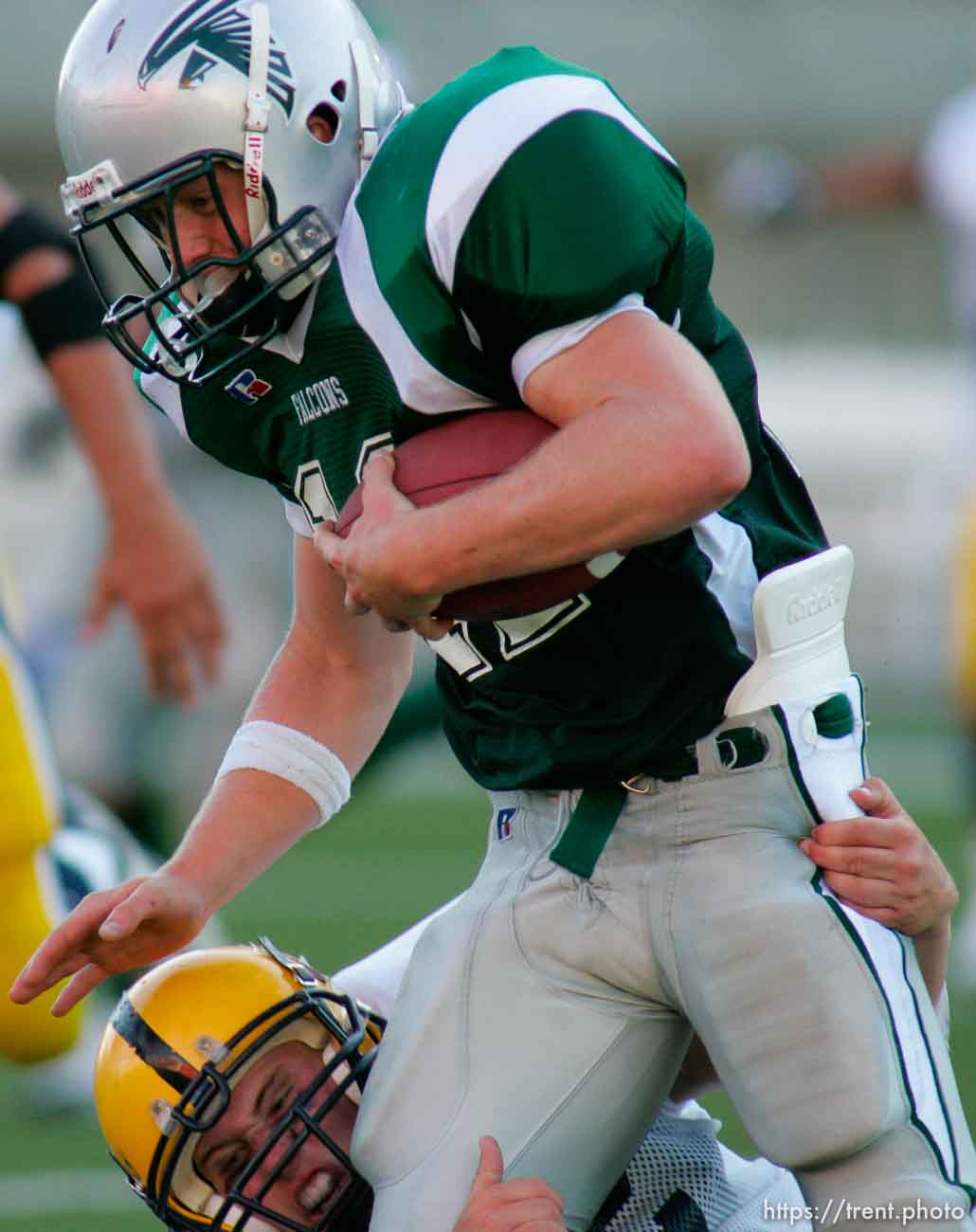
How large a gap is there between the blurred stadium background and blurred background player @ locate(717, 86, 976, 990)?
102mm

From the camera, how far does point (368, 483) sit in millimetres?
2076

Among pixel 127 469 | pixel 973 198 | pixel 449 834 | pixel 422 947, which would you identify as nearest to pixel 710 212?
pixel 449 834

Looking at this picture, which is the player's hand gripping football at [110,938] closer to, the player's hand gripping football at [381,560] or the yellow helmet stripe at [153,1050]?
the yellow helmet stripe at [153,1050]

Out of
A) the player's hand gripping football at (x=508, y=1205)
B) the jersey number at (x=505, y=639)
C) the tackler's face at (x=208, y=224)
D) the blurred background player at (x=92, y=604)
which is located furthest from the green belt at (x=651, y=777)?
the blurred background player at (x=92, y=604)

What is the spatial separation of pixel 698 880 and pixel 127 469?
5.43 feet

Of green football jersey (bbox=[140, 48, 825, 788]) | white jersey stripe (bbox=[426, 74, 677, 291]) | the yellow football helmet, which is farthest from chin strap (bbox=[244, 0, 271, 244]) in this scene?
the yellow football helmet

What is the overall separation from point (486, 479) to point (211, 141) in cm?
49

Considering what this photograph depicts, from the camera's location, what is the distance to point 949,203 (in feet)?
17.9

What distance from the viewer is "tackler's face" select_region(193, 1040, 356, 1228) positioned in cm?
236

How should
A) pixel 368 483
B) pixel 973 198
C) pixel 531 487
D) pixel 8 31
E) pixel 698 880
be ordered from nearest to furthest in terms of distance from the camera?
pixel 531 487, pixel 368 483, pixel 698 880, pixel 973 198, pixel 8 31

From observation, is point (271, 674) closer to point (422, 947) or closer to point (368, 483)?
point (422, 947)

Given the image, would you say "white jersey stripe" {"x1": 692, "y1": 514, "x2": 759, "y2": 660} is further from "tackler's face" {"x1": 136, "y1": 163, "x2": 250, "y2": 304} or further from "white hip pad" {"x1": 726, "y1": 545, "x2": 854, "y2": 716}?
"tackler's face" {"x1": 136, "y1": 163, "x2": 250, "y2": 304}

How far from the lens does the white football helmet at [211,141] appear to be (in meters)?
2.17

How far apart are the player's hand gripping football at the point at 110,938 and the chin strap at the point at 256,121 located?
2.46 feet
